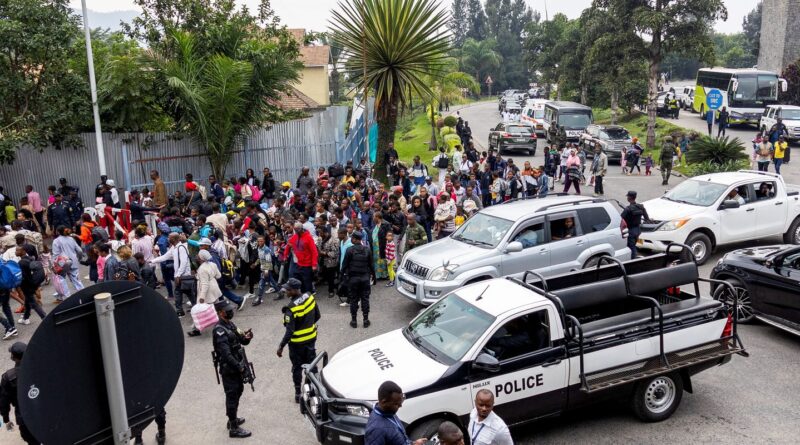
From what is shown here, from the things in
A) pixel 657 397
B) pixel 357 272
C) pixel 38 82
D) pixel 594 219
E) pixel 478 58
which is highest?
pixel 478 58

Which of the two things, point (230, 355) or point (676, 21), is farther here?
point (676, 21)

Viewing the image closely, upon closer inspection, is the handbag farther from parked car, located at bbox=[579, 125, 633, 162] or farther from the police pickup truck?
parked car, located at bbox=[579, 125, 633, 162]

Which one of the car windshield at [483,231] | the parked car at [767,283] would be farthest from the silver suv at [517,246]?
the parked car at [767,283]

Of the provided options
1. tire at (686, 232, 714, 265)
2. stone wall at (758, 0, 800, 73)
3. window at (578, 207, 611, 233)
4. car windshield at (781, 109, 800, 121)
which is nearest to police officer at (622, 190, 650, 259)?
window at (578, 207, 611, 233)

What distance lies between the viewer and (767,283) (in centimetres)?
988

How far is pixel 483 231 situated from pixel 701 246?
16.9 feet

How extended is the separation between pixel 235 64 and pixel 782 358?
15053 millimetres

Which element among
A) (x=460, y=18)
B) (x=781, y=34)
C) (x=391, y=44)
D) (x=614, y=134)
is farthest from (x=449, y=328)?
(x=460, y=18)

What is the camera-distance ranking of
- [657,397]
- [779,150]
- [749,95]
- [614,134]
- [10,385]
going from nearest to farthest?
[10,385] < [657,397] < [779,150] < [614,134] < [749,95]

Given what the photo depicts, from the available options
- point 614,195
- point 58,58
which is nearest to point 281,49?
point 58,58

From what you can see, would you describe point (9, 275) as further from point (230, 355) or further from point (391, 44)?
point (391, 44)

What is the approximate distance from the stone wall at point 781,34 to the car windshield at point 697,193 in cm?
4030

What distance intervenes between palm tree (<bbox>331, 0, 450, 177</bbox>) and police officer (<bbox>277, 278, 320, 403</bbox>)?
12151 millimetres

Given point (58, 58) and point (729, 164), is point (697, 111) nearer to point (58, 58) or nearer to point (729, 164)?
point (729, 164)
